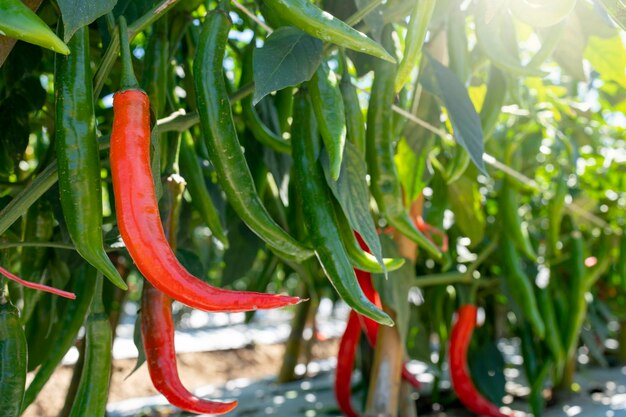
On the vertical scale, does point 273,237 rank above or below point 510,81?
below

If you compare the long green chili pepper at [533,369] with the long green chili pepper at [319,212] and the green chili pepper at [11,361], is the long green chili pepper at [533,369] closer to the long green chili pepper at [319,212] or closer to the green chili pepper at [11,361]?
the long green chili pepper at [319,212]

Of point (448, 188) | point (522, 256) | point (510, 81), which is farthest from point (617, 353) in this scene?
point (510, 81)

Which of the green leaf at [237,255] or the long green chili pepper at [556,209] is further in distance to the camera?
the long green chili pepper at [556,209]

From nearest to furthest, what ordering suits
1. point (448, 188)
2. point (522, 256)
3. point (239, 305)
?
point (239, 305), point (448, 188), point (522, 256)

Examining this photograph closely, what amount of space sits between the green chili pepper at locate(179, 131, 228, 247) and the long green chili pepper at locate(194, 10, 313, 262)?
29 cm

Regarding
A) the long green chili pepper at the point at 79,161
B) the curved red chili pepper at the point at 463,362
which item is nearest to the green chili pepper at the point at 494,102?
the long green chili pepper at the point at 79,161

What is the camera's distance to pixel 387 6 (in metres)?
1.12

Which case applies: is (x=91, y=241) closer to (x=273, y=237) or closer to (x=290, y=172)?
(x=273, y=237)

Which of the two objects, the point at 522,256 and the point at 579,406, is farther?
the point at 579,406

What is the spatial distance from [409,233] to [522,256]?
1.47 meters

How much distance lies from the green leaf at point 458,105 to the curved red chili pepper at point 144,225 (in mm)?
444

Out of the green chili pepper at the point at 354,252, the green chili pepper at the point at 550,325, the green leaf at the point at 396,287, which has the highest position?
the green chili pepper at the point at 354,252

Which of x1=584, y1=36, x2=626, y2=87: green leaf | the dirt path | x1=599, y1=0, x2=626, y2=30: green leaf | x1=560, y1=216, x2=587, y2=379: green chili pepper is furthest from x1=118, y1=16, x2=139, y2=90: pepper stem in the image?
the dirt path

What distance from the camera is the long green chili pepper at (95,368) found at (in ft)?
3.01
